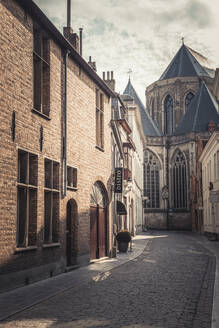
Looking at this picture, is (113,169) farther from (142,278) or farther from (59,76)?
(142,278)

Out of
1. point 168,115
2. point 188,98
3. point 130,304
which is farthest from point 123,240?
point 168,115

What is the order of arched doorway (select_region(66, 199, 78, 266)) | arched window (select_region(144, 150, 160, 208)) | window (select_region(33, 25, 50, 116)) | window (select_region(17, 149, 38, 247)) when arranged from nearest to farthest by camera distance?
window (select_region(17, 149, 38, 247)), window (select_region(33, 25, 50, 116)), arched doorway (select_region(66, 199, 78, 266)), arched window (select_region(144, 150, 160, 208))

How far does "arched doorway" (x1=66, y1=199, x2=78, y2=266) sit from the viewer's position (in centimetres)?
1364

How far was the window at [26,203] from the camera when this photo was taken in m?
10.3

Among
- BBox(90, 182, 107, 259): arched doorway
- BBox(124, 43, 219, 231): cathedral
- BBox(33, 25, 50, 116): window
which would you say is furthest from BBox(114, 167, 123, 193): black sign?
BBox(124, 43, 219, 231): cathedral

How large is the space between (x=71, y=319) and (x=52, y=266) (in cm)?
525

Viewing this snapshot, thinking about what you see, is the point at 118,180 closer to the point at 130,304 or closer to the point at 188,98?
the point at 130,304

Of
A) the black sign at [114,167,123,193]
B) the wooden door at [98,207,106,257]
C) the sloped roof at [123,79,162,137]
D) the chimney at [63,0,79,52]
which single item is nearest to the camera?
the chimney at [63,0,79,52]

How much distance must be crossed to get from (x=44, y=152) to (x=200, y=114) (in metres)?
49.2

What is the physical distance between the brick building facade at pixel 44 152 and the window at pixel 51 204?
3cm

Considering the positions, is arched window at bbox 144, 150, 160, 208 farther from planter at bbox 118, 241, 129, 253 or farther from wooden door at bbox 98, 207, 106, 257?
wooden door at bbox 98, 207, 106, 257

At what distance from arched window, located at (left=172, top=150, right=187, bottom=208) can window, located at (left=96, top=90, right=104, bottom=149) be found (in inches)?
1572

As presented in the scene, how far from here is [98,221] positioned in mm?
16578

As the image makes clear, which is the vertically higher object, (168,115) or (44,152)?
(168,115)
